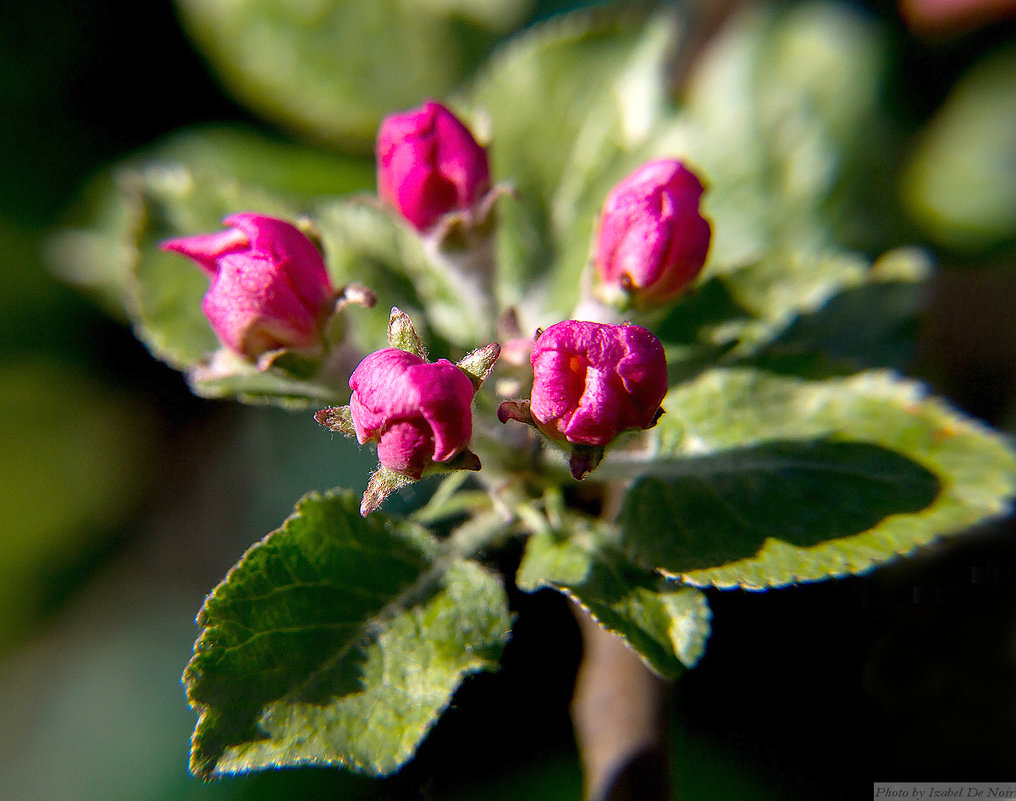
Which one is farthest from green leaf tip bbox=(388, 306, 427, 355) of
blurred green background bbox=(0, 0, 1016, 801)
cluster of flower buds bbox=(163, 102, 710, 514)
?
blurred green background bbox=(0, 0, 1016, 801)

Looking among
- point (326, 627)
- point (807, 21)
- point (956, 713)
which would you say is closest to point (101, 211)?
point (326, 627)

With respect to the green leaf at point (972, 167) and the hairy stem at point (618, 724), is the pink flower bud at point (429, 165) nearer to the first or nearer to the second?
the hairy stem at point (618, 724)

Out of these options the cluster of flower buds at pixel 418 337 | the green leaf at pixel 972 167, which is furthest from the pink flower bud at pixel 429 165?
the green leaf at pixel 972 167

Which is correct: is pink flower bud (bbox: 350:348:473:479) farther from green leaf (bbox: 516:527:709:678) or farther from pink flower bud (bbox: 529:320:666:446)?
green leaf (bbox: 516:527:709:678)

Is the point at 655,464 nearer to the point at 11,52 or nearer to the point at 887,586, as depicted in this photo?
the point at 887,586

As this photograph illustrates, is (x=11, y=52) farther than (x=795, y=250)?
Yes

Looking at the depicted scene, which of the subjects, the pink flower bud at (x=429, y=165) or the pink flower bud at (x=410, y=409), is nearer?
the pink flower bud at (x=410, y=409)

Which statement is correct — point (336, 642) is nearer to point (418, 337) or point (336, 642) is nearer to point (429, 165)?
point (418, 337)
